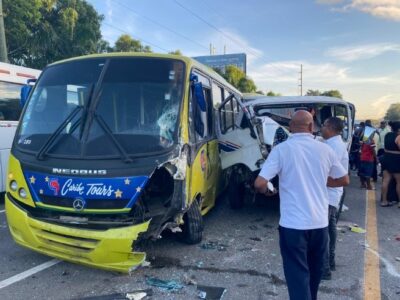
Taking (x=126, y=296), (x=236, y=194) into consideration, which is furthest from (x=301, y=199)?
(x=236, y=194)

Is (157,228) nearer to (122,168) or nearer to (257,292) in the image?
(122,168)

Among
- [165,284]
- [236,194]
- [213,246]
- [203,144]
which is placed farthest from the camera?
[236,194]

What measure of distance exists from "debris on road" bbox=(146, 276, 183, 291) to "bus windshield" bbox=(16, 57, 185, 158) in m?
1.46

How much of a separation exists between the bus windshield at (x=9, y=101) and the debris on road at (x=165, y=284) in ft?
20.1

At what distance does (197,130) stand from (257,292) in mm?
2426

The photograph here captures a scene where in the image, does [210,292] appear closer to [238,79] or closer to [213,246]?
[213,246]

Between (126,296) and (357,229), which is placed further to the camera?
(357,229)

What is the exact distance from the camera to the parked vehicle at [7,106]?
28.2 ft

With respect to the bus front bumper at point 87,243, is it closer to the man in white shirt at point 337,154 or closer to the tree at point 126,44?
the man in white shirt at point 337,154

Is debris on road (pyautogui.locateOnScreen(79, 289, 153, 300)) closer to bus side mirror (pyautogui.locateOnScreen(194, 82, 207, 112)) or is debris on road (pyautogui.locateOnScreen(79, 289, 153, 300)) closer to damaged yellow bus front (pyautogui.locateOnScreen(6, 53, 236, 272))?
damaged yellow bus front (pyautogui.locateOnScreen(6, 53, 236, 272))

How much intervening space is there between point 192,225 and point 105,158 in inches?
70.3

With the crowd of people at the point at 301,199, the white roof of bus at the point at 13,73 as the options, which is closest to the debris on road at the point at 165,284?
the crowd of people at the point at 301,199

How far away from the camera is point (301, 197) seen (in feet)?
10.9

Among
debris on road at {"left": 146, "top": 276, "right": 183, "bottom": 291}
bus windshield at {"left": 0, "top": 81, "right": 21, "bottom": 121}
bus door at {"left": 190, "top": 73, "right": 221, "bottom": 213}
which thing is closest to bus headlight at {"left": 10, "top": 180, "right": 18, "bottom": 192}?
debris on road at {"left": 146, "top": 276, "right": 183, "bottom": 291}
